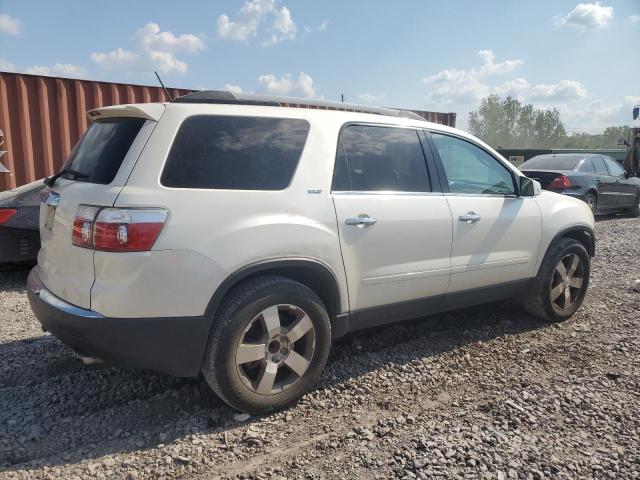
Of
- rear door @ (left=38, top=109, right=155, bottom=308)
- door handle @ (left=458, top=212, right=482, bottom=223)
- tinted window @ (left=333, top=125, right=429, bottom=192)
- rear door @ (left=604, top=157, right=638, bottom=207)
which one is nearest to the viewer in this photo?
rear door @ (left=38, top=109, right=155, bottom=308)

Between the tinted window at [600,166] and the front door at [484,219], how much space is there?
8701 mm

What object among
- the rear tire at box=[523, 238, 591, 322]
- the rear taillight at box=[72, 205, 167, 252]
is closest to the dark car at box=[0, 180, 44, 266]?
the rear taillight at box=[72, 205, 167, 252]

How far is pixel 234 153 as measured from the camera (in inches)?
112

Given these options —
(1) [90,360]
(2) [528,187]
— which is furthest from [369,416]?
(2) [528,187]

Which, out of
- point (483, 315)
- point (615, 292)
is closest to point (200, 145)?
point (483, 315)

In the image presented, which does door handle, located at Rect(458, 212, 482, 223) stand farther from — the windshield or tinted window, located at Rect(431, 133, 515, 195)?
the windshield

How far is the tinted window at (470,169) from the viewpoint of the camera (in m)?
3.88

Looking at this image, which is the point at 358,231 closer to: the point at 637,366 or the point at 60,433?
the point at 60,433

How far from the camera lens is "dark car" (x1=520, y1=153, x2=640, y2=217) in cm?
1065

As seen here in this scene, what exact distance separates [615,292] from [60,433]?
5.55 metres

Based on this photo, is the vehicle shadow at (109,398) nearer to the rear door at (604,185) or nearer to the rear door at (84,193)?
the rear door at (84,193)

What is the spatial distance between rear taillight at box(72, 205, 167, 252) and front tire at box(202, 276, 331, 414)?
0.55m

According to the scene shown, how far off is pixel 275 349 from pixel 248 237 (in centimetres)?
70

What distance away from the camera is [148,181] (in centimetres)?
257
